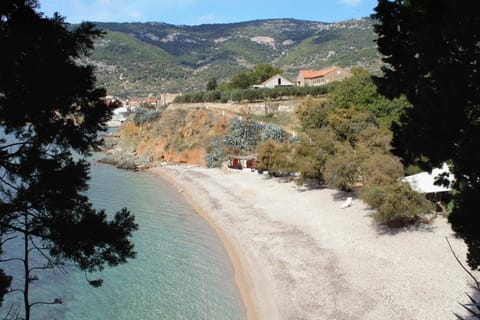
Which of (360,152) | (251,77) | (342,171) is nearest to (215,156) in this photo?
(342,171)

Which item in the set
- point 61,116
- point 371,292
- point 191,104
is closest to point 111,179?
point 191,104

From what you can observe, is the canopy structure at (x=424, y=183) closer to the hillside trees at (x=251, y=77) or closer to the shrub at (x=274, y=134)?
the shrub at (x=274, y=134)

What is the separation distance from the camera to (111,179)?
154ft

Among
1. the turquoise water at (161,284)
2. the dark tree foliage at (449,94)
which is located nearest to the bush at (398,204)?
the turquoise water at (161,284)

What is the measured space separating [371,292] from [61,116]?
533 inches

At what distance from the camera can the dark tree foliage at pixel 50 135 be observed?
21.7 feet

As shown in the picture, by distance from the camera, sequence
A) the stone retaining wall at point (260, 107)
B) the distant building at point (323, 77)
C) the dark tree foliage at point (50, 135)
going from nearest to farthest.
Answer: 1. the dark tree foliage at point (50, 135)
2. the stone retaining wall at point (260, 107)
3. the distant building at point (323, 77)

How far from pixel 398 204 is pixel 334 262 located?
476 centimetres

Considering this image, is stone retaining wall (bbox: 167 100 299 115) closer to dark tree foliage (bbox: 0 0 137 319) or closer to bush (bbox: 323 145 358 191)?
bush (bbox: 323 145 358 191)

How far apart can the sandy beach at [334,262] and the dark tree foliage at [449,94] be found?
29.8 ft

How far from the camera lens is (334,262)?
19625mm

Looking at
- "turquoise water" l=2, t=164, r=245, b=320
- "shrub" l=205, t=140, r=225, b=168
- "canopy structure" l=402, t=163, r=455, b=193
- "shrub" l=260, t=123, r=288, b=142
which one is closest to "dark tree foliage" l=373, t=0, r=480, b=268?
"turquoise water" l=2, t=164, r=245, b=320

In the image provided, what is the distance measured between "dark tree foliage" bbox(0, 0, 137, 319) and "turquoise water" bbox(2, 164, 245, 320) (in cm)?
958

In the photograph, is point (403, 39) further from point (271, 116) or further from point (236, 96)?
point (236, 96)
